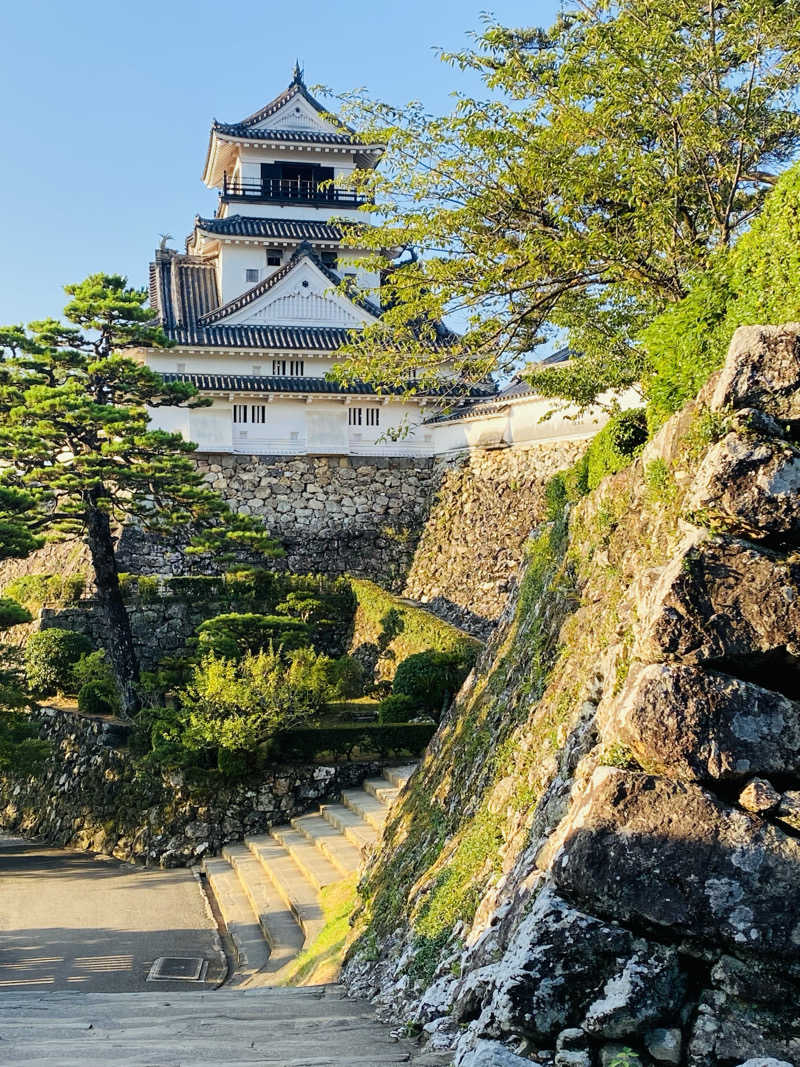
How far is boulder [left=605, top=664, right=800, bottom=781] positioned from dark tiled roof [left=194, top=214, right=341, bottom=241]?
26.3 m

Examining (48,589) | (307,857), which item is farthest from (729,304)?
(48,589)

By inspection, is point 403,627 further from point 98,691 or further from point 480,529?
point 98,691

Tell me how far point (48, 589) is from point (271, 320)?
9.00 m

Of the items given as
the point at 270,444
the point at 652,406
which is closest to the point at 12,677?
the point at 270,444

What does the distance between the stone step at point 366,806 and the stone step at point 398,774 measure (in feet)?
1.40

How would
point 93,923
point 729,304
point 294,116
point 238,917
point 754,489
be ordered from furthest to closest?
point 294,116 → point 93,923 → point 238,917 → point 729,304 → point 754,489

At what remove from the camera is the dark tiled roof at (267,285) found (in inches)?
1096

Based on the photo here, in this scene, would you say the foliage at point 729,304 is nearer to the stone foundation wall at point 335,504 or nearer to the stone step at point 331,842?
the stone step at point 331,842

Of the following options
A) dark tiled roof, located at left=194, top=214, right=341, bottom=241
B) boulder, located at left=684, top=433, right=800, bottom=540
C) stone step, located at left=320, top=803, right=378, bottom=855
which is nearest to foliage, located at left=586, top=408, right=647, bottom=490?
boulder, located at left=684, top=433, right=800, bottom=540

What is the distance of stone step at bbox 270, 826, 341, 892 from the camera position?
1389 cm

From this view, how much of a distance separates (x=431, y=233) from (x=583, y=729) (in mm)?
6250

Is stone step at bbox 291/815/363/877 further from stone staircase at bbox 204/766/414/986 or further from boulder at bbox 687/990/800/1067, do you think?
boulder at bbox 687/990/800/1067

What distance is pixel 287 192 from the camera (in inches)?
1270

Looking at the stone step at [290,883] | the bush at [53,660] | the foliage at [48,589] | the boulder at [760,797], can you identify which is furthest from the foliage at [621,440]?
the foliage at [48,589]
